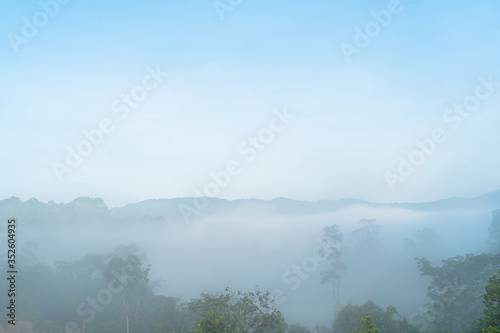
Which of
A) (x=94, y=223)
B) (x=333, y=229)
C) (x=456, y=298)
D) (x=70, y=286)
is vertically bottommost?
(x=456, y=298)

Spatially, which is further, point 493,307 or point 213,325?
point 213,325

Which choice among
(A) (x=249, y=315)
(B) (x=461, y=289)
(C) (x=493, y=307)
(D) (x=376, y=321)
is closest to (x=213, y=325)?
(A) (x=249, y=315)

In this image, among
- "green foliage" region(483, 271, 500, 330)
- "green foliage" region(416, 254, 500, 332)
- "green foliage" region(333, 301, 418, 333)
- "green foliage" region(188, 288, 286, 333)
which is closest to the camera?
"green foliage" region(483, 271, 500, 330)

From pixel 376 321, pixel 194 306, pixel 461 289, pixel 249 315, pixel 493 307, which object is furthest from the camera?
pixel 461 289

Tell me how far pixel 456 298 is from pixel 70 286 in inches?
2832

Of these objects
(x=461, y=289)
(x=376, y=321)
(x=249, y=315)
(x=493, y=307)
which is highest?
(x=493, y=307)

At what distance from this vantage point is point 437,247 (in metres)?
98.2

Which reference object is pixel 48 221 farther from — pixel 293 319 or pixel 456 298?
pixel 456 298

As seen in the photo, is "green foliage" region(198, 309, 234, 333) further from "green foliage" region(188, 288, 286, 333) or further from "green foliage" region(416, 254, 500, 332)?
"green foliage" region(416, 254, 500, 332)

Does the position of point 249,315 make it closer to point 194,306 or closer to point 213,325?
point 194,306

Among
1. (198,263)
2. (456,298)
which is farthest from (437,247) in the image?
(198,263)

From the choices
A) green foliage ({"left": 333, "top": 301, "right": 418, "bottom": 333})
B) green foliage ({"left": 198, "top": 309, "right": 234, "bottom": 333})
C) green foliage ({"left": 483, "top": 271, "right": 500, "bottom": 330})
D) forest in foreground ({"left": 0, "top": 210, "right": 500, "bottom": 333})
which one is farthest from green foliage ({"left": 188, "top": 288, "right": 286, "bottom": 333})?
green foliage ({"left": 483, "top": 271, "right": 500, "bottom": 330})

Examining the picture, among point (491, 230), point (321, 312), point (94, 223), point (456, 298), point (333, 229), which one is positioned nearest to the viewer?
point (456, 298)

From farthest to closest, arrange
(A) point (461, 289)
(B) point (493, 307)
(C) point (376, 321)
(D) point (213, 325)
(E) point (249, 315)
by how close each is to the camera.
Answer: (A) point (461, 289)
(C) point (376, 321)
(E) point (249, 315)
(D) point (213, 325)
(B) point (493, 307)
